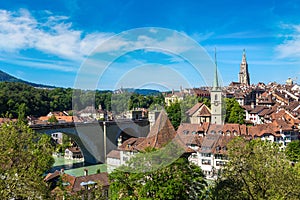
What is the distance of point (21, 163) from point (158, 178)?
3.74 meters

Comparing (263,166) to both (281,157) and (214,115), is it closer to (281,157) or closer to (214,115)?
(281,157)

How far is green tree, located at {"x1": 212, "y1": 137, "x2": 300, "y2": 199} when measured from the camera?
7805 mm

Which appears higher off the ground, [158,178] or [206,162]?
[158,178]

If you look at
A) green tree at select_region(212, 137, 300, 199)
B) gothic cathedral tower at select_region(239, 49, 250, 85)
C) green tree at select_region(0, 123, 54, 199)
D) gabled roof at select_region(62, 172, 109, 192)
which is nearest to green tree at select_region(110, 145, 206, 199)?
green tree at select_region(212, 137, 300, 199)

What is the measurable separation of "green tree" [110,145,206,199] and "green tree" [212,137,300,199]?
1.52m

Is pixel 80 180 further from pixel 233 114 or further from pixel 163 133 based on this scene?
pixel 233 114

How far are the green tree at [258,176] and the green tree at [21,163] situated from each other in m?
4.15

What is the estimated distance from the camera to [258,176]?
320 inches

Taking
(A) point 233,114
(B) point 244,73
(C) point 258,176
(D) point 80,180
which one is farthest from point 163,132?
(B) point 244,73

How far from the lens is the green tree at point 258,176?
307 inches

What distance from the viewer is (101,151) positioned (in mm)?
32094

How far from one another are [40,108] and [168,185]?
→ 4953cm

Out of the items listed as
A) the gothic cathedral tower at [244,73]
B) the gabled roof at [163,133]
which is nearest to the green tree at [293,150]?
the gabled roof at [163,133]

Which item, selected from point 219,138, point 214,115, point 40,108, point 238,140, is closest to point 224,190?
point 238,140
